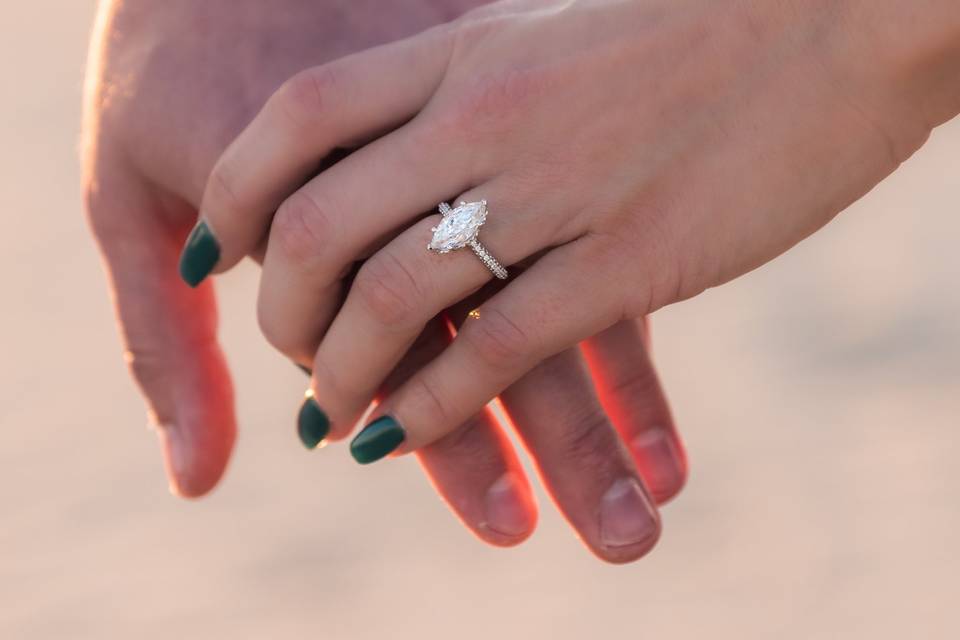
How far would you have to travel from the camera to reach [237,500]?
3.25 meters

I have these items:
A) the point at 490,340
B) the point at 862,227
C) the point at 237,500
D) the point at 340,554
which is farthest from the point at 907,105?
the point at 862,227

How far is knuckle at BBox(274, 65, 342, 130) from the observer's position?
1537mm

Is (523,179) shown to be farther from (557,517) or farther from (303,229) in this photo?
(557,517)

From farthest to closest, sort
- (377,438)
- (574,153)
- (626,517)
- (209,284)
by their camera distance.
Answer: (209,284), (626,517), (377,438), (574,153)

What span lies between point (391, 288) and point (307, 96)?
0.76 feet

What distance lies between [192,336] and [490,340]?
519 millimetres

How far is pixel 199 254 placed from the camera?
1.68 meters

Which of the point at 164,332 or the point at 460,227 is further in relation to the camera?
the point at 164,332

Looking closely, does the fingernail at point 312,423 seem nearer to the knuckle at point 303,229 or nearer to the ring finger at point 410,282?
the ring finger at point 410,282

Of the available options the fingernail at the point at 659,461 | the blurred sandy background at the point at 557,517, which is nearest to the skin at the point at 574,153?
the fingernail at the point at 659,461

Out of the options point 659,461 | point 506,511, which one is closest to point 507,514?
point 506,511

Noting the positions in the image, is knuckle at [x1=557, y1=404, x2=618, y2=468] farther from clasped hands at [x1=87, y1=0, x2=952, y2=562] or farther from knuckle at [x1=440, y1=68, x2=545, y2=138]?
knuckle at [x1=440, y1=68, x2=545, y2=138]

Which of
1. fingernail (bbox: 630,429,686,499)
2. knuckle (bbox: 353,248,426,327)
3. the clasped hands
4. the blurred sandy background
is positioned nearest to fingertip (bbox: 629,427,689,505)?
fingernail (bbox: 630,429,686,499)

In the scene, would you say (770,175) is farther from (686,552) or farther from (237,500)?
(237,500)
